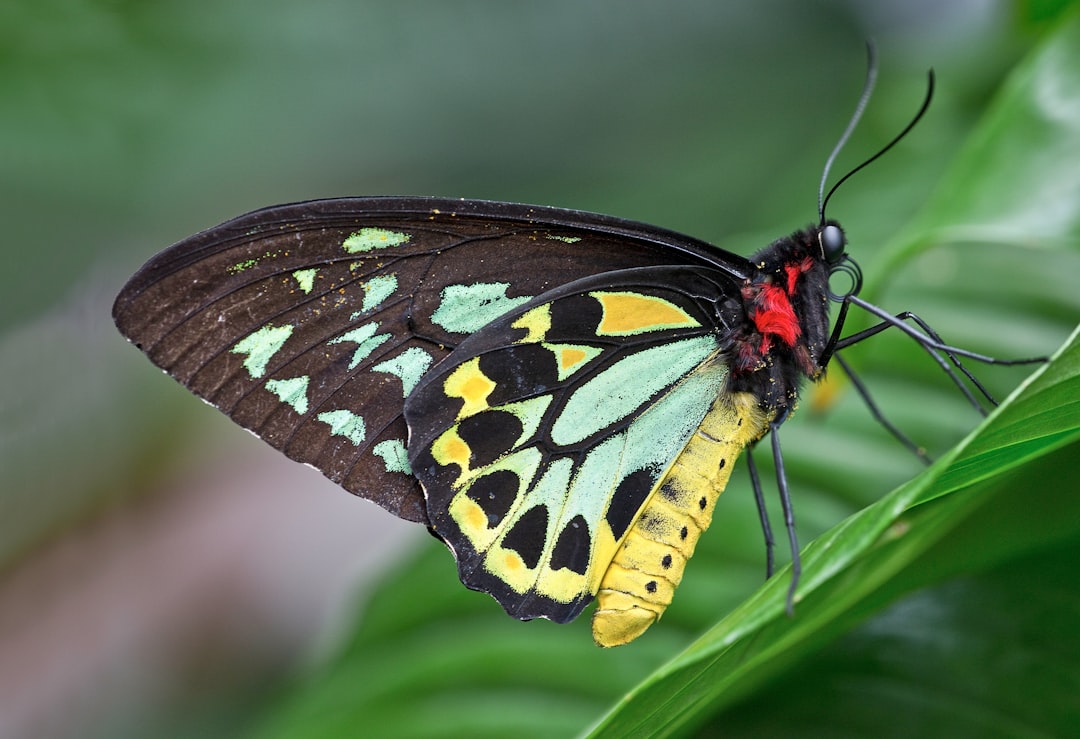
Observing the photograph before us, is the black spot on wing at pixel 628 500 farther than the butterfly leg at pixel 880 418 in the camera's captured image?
No

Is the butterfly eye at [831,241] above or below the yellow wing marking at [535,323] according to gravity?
below

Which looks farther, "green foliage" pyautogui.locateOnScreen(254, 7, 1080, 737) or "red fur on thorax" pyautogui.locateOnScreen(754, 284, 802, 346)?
"red fur on thorax" pyautogui.locateOnScreen(754, 284, 802, 346)

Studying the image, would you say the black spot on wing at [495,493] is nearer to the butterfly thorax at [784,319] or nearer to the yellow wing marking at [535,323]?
the yellow wing marking at [535,323]

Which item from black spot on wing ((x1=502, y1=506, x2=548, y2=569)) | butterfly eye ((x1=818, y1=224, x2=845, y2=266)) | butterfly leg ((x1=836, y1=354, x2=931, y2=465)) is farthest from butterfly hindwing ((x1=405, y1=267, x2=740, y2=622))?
butterfly leg ((x1=836, y1=354, x2=931, y2=465))

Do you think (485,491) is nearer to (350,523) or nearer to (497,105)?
(497,105)

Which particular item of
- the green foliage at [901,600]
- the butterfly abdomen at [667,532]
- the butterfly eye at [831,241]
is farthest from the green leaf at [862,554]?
the butterfly eye at [831,241]

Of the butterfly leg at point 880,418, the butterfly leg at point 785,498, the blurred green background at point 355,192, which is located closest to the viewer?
the butterfly leg at point 785,498

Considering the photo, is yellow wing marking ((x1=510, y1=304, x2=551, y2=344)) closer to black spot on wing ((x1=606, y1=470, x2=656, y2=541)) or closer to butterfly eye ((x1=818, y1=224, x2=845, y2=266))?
black spot on wing ((x1=606, y1=470, x2=656, y2=541))

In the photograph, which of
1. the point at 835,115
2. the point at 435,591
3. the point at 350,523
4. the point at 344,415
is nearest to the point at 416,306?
the point at 344,415
